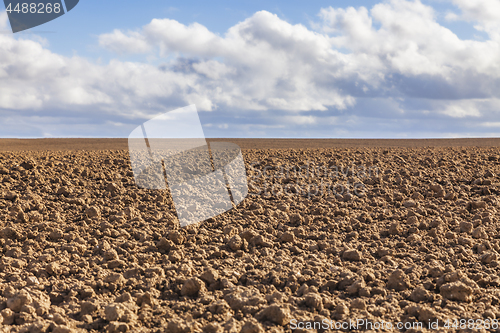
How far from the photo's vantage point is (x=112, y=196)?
781cm

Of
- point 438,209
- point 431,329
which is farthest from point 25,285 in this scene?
point 438,209

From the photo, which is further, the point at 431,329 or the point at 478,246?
the point at 478,246

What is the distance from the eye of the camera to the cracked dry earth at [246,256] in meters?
3.97

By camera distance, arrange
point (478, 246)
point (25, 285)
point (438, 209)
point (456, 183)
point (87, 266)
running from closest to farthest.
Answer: point (25, 285)
point (87, 266)
point (478, 246)
point (438, 209)
point (456, 183)

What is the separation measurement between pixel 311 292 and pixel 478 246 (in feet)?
9.32

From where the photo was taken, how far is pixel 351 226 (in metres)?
6.43

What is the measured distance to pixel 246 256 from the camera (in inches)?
208

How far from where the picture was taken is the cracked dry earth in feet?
13.0

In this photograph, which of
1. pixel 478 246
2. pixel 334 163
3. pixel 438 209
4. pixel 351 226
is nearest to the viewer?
pixel 478 246

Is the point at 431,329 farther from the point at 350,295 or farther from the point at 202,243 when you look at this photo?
the point at 202,243

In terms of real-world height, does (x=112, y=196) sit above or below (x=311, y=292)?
above

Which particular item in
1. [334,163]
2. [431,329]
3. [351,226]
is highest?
[334,163]

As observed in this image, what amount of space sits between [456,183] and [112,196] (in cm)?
699

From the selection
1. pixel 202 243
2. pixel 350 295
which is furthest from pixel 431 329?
pixel 202 243
